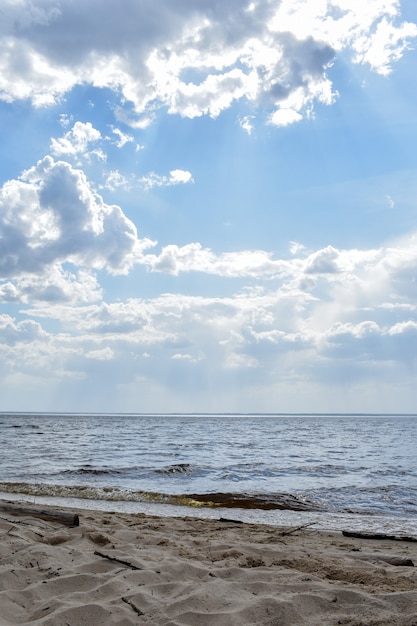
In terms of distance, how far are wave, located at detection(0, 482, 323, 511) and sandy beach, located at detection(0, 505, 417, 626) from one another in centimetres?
491

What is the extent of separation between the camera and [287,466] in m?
20.6

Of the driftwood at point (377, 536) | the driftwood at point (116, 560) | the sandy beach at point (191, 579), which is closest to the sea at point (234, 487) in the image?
the driftwood at point (377, 536)

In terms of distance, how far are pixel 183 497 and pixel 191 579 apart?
8.65 m

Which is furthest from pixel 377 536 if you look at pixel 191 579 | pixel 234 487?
pixel 234 487

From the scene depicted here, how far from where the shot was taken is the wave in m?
12.3

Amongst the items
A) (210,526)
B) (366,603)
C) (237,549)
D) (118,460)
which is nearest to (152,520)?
(210,526)

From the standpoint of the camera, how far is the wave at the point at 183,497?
40.5ft

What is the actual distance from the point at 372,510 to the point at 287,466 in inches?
354

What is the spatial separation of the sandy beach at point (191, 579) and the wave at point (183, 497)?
16.1 ft

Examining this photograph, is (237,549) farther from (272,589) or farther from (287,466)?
(287,466)

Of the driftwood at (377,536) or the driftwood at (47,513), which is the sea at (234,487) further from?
the driftwood at (47,513)

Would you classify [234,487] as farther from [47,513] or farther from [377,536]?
[47,513]

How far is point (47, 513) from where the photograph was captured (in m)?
7.72

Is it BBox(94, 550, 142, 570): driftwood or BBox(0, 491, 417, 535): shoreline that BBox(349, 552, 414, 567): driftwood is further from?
BBox(0, 491, 417, 535): shoreline
